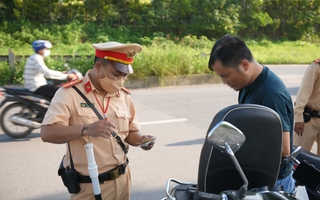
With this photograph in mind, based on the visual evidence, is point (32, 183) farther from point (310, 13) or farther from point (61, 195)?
point (310, 13)

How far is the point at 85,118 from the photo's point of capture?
235 centimetres

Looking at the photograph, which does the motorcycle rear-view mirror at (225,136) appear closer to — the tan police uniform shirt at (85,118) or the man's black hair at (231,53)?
the man's black hair at (231,53)

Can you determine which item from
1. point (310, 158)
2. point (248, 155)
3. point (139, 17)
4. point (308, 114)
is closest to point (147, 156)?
point (308, 114)

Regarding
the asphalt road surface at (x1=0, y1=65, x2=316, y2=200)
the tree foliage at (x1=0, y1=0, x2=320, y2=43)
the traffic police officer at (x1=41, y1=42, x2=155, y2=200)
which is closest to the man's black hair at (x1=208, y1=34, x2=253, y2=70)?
the traffic police officer at (x1=41, y1=42, x2=155, y2=200)

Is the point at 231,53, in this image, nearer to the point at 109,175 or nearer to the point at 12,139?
the point at 109,175

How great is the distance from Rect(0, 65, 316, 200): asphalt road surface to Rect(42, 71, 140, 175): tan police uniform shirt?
187 centimetres

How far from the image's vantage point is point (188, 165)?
5141 mm

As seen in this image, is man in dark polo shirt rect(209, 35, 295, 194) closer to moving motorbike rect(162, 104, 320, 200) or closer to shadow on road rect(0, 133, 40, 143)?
moving motorbike rect(162, 104, 320, 200)

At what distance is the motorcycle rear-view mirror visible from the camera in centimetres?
157

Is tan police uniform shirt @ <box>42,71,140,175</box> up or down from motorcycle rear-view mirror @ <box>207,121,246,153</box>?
down

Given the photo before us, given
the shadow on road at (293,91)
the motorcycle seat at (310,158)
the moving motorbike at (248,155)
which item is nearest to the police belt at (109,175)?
the moving motorbike at (248,155)

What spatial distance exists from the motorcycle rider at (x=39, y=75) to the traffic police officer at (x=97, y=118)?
13.6ft

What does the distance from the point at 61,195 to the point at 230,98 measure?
6.25m

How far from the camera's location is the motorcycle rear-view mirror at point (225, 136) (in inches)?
61.9
